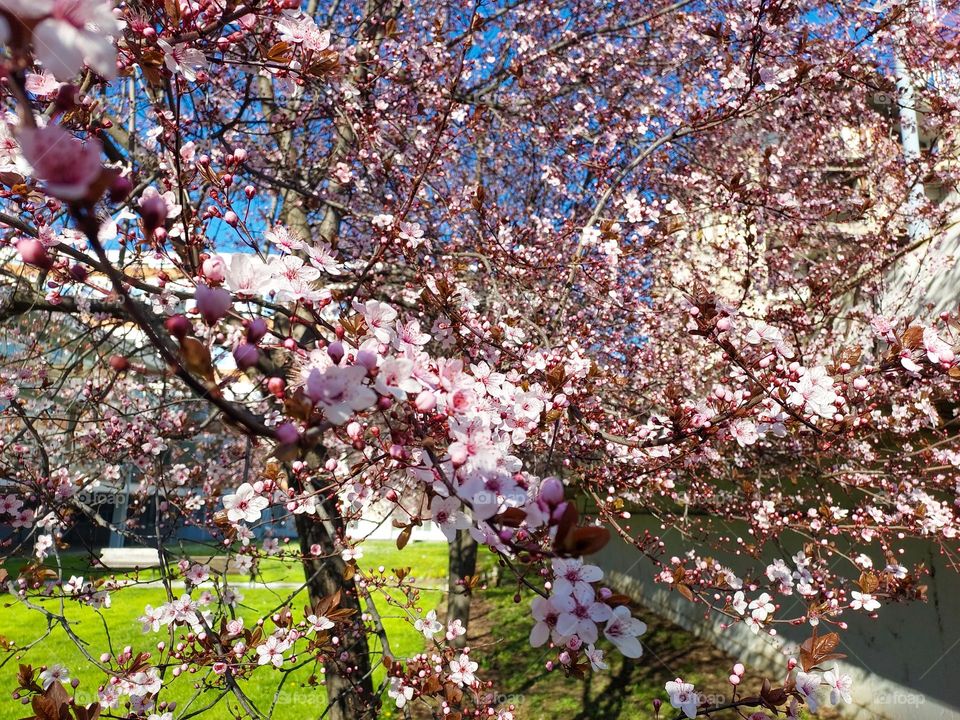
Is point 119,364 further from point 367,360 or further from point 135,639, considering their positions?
point 135,639

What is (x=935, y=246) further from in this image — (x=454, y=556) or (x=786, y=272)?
(x=454, y=556)

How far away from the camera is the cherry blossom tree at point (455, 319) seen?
3.49 ft

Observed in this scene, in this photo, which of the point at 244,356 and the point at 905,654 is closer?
the point at 244,356

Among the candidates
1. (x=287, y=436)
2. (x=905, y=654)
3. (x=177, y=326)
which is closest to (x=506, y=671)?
(x=905, y=654)

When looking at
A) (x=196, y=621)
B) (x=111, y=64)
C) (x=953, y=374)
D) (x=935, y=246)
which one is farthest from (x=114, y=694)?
(x=935, y=246)

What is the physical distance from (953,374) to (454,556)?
6.35m

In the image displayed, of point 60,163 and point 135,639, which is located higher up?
point 60,163

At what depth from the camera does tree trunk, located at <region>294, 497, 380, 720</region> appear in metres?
3.09

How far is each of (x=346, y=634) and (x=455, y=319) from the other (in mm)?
2039

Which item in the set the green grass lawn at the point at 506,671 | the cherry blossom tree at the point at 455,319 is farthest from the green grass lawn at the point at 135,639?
the cherry blossom tree at the point at 455,319

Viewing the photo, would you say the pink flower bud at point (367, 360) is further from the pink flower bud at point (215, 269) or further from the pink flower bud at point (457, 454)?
the pink flower bud at point (215, 269)

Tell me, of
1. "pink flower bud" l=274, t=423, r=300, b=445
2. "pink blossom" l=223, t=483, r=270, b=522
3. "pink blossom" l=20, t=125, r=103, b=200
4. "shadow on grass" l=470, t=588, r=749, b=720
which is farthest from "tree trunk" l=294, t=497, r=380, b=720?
"pink blossom" l=20, t=125, r=103, b=200

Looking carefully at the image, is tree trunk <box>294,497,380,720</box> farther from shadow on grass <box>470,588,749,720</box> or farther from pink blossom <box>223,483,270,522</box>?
shadow on grass <box>470,588,749,720</box>

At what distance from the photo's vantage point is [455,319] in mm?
1889
